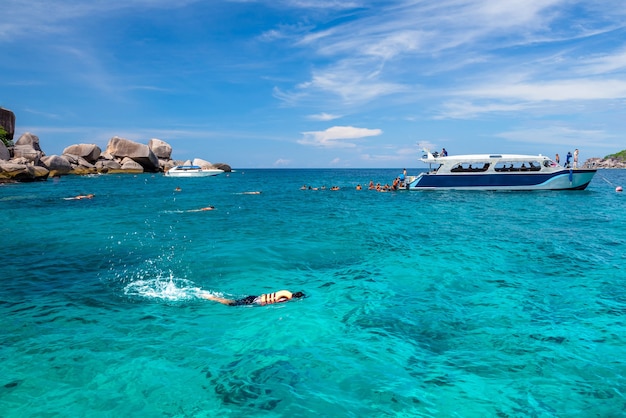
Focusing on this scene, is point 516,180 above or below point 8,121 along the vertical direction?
below

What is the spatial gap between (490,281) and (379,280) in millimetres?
3293

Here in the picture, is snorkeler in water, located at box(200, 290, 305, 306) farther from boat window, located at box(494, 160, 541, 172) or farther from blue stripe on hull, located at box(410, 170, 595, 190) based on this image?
boat window, located at box(494, 160, 541, 172)

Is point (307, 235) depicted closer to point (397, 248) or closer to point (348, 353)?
point (397, 248)

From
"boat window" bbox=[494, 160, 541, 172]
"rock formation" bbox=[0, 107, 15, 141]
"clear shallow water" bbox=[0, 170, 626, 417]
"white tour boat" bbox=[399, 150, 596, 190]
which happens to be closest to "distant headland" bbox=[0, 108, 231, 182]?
"rock formation" bbox=[0, 107, 15, 141]

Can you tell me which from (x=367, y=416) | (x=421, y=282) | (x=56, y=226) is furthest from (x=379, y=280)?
(x=56, y=226)

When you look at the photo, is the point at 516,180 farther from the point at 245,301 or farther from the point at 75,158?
the point at 75,158

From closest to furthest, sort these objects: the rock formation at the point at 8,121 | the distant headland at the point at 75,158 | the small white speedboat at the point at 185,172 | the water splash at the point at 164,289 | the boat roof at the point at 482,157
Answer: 1. the water splash at the point at 164,289
2. the boat roof at the point at 482,157
3. the distant headland at the point at 75,158
4. the rock formation at the point at 8,121
5. the small white speedboat at the point at 185,172

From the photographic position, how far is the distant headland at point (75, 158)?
52.6 meters

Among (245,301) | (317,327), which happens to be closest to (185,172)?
(245,301)

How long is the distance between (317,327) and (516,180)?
3717 centimetres

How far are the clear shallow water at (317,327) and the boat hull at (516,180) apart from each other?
21.9 m

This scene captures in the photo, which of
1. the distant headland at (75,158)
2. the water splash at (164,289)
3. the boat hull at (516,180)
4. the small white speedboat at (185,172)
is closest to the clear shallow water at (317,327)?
the water splash at (164,289)

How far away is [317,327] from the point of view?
320 inches

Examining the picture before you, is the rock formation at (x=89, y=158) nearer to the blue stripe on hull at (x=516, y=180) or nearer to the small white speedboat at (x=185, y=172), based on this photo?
the small white speedboat at (x=185, y=172)
